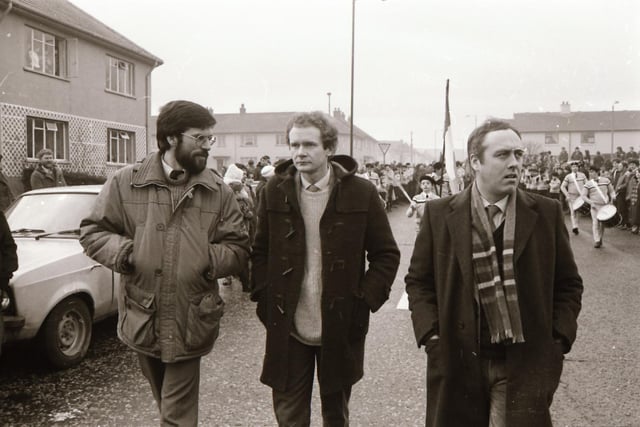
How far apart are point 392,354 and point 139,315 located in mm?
3518

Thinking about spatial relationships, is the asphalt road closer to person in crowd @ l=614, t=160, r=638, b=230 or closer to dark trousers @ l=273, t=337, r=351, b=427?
dark trousers @ l=273, t=337, r=351, b=427

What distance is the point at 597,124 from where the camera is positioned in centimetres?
9044

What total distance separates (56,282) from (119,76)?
25.0 metres

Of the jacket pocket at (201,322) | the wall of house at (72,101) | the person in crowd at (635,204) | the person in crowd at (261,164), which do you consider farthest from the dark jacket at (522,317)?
the wall of house at (72,101)

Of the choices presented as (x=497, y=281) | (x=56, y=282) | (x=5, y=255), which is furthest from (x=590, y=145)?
(x=497, y=281)

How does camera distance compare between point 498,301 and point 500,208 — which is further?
point 500,208

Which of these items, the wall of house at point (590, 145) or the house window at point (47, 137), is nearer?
the house window at point (47, 137)

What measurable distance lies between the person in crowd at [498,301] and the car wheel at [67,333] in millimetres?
3942

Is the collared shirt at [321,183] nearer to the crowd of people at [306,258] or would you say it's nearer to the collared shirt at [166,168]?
the crowd of people at [306,258]

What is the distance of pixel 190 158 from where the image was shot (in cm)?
347

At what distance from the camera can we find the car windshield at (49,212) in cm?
663

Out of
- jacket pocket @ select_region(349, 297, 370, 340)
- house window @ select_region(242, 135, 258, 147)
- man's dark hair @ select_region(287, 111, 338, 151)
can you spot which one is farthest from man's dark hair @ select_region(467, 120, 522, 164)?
house window @ select_region(242, 135, 258, 147)

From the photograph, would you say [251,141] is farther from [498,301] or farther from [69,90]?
[498,301]

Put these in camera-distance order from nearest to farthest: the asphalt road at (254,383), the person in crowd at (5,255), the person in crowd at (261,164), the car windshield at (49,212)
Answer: the person in crowd at (5,255)
the asphalt road at (254,383)
the car windshield at (49,212)
the person in crowd at (261,164)
